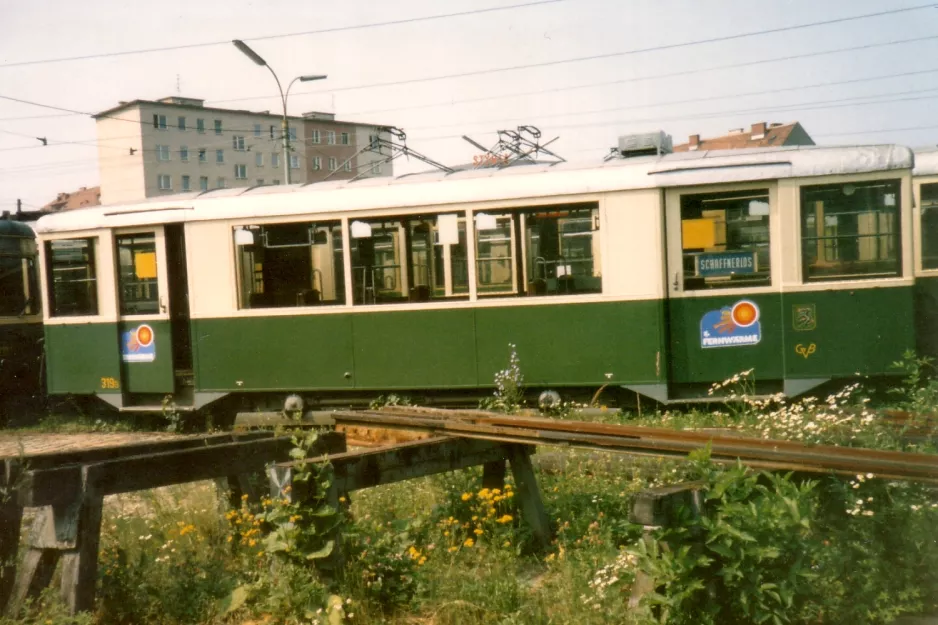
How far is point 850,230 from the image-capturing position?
9.76 meters

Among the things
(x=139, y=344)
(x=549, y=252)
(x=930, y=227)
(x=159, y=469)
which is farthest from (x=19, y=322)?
(x=930, y=227)

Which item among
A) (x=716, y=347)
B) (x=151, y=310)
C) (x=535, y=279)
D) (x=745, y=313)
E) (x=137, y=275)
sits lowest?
(x=716, y=347)

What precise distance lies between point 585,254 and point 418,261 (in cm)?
198

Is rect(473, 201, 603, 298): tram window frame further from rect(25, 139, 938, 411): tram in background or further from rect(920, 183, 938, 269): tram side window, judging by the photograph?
rect(920, 183, 938, 269): tram side window

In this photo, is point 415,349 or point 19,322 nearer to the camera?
point 415,349

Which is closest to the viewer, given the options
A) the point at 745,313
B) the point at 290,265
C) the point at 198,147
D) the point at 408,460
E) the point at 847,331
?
the point at 408,460

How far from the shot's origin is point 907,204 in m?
9.59

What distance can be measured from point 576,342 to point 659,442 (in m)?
5.54

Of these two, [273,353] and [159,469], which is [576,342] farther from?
[159,469]

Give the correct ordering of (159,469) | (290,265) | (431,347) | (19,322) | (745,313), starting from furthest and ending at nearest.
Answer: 1. (19,322)
2. (290,265)
3. (431,347)
4. (745,313)
5. (159,469)

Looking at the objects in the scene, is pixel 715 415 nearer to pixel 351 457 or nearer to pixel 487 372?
pixel 487 372

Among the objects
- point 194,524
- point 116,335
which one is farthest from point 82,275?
point 194,524

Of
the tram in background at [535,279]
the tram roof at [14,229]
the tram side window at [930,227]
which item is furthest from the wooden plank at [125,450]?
the tram roof at [14,229]

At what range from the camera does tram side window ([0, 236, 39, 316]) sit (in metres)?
15.9
